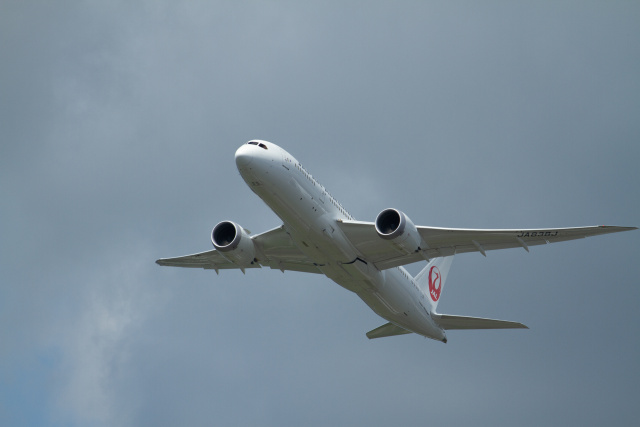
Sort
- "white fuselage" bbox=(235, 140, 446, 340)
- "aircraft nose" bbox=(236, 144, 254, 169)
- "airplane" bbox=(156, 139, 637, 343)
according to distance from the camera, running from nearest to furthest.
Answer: "aircraft nose" bbox=(236, 144, 254, 169) → "white fuselage" bbox=(235, 140, 446, 340) → "airplane" bbox=(156, 139, 637, 343)

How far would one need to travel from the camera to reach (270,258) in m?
41.4

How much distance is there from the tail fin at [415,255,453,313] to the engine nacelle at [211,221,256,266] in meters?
11.7

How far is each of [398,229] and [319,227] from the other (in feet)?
11.8

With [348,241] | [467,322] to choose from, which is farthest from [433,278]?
[348,241]

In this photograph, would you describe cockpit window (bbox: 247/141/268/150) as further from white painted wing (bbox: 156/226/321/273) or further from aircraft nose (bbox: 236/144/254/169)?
white painted wing (bbox: 156/226/321/273)

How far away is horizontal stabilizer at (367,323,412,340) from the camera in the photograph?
46.5 meters

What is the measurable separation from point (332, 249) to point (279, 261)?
589 cm

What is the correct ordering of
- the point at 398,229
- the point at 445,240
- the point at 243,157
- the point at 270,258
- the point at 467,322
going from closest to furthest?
the point at 243,157, the point at 398,229, the point at 445,240, the point at 270,258, the point at 467,322

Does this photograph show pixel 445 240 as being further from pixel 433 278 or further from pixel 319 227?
pixel 433 278

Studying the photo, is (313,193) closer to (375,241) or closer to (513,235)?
(375,241)

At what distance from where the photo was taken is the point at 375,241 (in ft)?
123

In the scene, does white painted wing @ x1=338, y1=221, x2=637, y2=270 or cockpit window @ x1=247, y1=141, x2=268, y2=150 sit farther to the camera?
white painted wing @ x1=338, y1=221, x2=637, y2=270

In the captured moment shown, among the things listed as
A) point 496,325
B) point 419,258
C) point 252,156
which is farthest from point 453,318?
point 252,156

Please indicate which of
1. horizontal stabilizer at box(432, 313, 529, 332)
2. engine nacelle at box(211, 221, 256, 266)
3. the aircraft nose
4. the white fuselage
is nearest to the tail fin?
horizontal stabilizer at box(432, 313, 529, 332)
